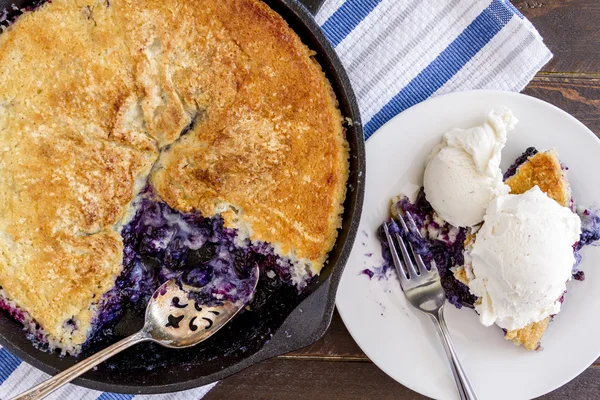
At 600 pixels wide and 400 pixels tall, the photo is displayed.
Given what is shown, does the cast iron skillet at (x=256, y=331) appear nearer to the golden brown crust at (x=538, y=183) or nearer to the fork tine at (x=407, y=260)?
the fork tine at (x=407, y=260)

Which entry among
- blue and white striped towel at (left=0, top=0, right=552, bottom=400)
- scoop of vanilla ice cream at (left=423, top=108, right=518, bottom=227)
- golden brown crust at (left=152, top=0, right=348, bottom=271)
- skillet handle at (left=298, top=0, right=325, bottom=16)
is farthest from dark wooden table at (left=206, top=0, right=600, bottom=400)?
skillet handle at (left=298, top=0, right=325, bottom=16)

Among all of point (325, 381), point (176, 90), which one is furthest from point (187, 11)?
point (325, 381)

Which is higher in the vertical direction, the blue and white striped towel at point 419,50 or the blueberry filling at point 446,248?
the blue and white striped towel at point 419,50

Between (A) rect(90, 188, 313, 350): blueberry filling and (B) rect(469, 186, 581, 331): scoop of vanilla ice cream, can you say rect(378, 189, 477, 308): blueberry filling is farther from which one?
(A) rect(90, 188, 313, 350): blueberry filling

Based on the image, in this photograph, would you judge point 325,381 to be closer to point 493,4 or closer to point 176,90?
point 176,90

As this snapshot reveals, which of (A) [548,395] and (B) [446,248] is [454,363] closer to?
(B) [446,248]

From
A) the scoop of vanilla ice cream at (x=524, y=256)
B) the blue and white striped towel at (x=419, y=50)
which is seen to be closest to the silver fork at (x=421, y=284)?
the scoop of vanilla ice cream at (x=524, y=256)
